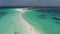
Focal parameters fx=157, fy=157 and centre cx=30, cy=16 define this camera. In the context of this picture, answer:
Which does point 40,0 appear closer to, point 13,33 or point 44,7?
point 44,7

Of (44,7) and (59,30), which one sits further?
(44,7)

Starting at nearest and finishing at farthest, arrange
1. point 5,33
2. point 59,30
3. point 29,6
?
1. point 5,33
2. point 59,30
3. point 29,6

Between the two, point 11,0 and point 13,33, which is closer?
point 13,33

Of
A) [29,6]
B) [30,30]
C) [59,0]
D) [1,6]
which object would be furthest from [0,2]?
[30,30]

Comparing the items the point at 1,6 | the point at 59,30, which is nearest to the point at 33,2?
the point at 1,6

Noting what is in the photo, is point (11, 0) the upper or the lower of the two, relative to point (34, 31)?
upper

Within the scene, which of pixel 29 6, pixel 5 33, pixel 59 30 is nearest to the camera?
pixel 5 33

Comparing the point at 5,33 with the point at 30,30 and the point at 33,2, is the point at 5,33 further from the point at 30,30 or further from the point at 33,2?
the point at 33,2

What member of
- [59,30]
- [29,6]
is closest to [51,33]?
[59,30]
